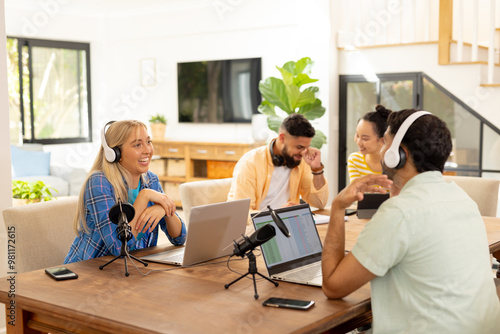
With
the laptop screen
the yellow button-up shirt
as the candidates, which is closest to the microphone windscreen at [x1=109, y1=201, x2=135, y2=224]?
the laptop screen

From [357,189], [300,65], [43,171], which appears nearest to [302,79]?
[300,65]

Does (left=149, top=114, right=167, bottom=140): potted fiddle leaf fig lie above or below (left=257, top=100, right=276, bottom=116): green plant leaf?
below

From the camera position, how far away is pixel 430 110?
19.6ft

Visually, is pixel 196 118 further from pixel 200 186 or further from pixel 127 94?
pixel 200 186

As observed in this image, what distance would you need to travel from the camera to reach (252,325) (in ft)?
5.27

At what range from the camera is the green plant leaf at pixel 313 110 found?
612cm

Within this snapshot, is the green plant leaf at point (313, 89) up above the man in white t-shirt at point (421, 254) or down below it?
above

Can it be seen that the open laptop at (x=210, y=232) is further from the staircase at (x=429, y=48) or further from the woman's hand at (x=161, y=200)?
the staircase at (x=429, y=48)

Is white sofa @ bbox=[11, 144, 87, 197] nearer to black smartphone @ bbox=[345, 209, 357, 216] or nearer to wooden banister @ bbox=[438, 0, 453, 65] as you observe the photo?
wooden banister @ bbox=[438, 0, 453, 65]

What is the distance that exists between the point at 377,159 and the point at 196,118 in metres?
4.69

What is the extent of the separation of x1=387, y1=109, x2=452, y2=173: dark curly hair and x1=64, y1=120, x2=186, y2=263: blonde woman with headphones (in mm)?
1116

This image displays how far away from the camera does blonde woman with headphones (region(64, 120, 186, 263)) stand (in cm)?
242

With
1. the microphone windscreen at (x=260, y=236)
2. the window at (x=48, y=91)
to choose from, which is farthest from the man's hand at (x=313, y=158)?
the window at (x=48, y=91)

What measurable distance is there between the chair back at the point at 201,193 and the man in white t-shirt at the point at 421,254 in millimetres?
1616
